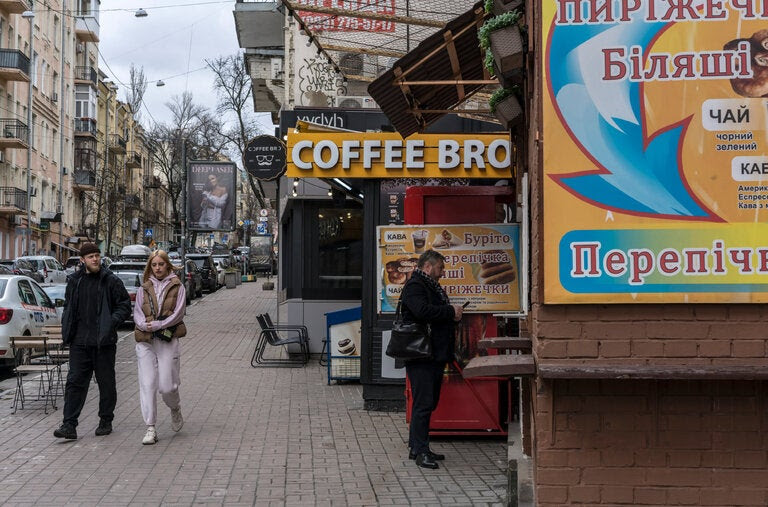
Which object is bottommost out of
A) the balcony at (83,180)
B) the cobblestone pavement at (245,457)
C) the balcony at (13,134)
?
the cobblestone pavement at (245,457)

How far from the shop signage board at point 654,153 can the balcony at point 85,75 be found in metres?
61.2

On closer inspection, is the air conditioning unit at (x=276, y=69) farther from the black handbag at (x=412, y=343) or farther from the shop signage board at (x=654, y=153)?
the shop signage board at (x=654, y=153)

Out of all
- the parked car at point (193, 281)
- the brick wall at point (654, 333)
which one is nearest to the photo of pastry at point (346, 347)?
the brick wall at point (654, 333)

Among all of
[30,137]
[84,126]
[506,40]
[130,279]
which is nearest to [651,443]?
[506,40]

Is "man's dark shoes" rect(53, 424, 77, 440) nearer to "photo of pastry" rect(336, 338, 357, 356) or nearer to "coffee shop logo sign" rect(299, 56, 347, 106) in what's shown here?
"photo of pastry" rect(336, 338, 357, 356)

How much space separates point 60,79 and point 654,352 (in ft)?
186

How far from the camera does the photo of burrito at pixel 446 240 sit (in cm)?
849

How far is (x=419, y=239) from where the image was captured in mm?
8711

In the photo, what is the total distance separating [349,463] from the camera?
25.2ft

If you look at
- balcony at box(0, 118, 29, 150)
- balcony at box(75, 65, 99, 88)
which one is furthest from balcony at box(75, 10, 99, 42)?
balcony at box(0, 118, 29, 150)

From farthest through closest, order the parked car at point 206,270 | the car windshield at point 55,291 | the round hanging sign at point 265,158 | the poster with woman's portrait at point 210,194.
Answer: the parked car at point 206,270 < the poster with woman's portrait at point 210,194 < the car windshield at point 55,291 < the round hanging sign at point 265,158

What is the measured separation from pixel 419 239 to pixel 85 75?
59.6 m

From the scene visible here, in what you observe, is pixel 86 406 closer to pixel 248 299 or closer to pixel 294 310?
pixel 294 310

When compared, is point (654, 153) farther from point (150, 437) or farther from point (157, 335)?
point (150, 437)
